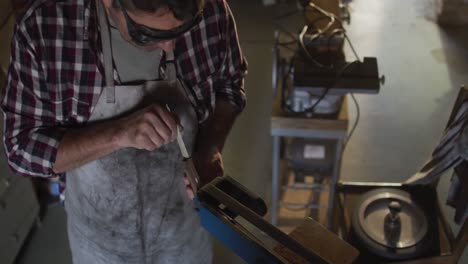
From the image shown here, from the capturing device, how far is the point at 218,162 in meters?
1.22

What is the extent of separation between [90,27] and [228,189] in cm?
45

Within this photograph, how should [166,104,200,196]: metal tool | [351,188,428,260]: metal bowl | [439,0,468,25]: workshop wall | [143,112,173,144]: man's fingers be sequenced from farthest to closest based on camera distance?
[439,0,468,25]: workshop wall < [351,188,428,260]: metal bowl < [166,104,200,196]: metal tool < [143,112,173,144]: man's fingers

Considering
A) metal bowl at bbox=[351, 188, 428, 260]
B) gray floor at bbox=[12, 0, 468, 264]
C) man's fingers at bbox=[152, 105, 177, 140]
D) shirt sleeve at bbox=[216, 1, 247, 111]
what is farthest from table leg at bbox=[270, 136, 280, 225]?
man's fingers at bbox=[152, 105, 177, 140]

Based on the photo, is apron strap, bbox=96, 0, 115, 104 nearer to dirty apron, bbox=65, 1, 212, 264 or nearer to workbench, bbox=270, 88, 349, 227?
dirty apron, bbox=65, 1, 212, 264

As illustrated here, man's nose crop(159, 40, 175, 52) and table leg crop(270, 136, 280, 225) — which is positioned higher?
man's nose crop(159, 40, 175, 52)

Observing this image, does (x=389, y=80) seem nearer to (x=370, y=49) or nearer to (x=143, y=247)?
(x=370, y=49)

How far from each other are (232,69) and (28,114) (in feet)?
1.66

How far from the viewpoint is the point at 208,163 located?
3.95 feet

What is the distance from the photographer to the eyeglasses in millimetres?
874

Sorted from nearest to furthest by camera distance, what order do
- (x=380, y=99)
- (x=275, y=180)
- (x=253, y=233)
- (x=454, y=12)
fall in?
(x=253, y=233) < (x=275, y=180) < (x=380, y=99) < (x=454, y=12)

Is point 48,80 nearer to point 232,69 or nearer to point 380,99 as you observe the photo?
point 232,69

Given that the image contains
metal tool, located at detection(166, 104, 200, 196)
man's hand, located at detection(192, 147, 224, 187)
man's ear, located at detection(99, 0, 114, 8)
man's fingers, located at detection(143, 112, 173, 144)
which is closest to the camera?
man's ear, located at detection(99, 0, 114, 8)

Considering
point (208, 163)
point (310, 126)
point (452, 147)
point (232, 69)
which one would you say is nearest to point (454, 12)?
point (310, 126)

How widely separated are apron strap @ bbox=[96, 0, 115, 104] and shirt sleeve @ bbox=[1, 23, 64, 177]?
0.40 ft
